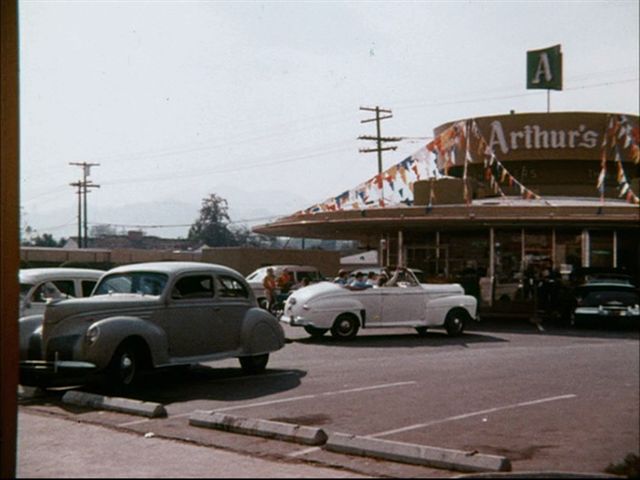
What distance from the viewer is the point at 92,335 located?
441 inches

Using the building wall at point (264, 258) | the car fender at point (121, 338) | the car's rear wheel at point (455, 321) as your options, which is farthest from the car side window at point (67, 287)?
the building wall at point (264, 258)

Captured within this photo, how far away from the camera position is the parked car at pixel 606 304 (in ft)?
68.0

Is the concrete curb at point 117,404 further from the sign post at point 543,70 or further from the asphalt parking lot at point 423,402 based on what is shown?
the sign post at point 543,70

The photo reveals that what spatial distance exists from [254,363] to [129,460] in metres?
6.06

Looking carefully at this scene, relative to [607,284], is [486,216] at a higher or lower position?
higher

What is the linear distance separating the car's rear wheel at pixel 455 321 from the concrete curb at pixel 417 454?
12.4 meters

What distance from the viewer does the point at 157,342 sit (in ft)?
38.9

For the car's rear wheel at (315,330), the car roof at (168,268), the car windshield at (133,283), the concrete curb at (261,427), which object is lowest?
the car's rear wheel at (315,330)

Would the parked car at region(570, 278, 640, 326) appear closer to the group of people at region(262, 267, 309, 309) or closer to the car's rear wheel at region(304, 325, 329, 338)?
the car's rear wheel at region(304, 325, 329, 338)

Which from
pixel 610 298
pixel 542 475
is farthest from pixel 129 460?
pixel 610 298

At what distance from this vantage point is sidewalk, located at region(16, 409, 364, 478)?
698 centimetres

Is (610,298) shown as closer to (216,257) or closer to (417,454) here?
(417,454)

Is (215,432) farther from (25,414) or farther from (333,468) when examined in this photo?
(25,414)

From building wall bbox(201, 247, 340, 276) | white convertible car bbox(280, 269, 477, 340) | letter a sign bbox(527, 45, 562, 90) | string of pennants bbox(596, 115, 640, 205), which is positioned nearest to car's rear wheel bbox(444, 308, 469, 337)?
white convertible car bbox(280, 269, 477, 340)
